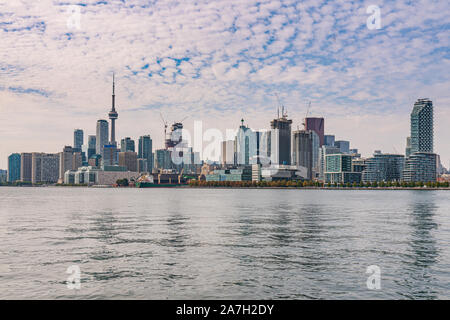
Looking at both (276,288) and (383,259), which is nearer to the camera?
(276,288)

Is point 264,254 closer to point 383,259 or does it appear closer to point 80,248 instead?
point 383,259

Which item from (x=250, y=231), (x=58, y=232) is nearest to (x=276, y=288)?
(x=250, y=231)

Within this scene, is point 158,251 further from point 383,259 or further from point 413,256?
point 413,256

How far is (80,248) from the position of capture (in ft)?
146

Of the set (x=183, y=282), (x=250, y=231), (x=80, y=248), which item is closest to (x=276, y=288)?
(x=183, y=282)
